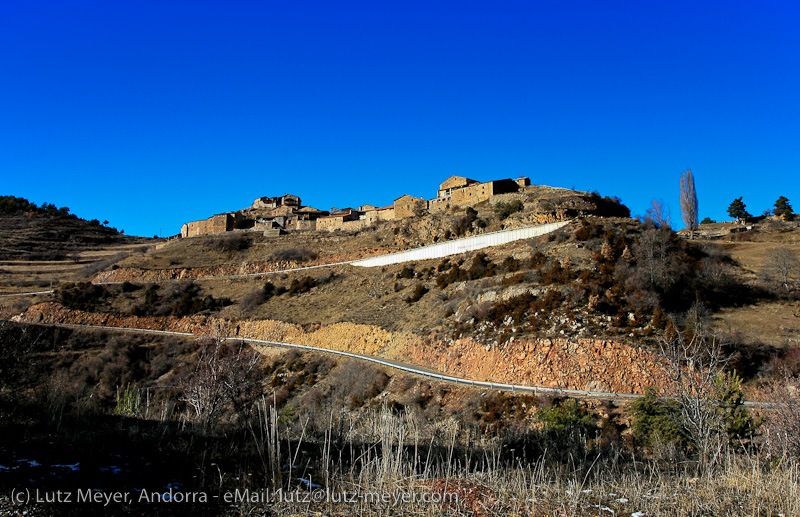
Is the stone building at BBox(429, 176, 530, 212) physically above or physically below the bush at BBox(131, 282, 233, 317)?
above

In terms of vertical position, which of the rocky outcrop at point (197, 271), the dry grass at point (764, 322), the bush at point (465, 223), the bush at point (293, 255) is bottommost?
the dry grass at point (764, 322)

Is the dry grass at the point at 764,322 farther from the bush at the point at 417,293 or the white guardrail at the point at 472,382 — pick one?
the bush at the point at 417,293

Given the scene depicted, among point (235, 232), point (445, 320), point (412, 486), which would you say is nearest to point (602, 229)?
point (445, 320)

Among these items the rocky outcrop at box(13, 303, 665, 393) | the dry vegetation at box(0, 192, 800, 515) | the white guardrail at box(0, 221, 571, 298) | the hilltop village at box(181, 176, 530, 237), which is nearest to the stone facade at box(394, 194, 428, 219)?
the hilltop village at box(181, 176, 530, 237)

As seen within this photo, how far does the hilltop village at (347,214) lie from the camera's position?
193 ft

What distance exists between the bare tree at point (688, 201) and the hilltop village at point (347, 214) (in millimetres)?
28280

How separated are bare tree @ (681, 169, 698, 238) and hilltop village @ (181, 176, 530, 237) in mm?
28280

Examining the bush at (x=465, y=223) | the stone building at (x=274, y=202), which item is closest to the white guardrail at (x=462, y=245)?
the bush at (x=465, y=223)

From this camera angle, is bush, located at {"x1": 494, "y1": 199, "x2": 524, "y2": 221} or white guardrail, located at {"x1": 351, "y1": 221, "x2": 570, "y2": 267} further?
bush, located at {"x1": 494, "y1": 199, "x2": 524, "y2": 221}

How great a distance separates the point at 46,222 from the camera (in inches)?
3775

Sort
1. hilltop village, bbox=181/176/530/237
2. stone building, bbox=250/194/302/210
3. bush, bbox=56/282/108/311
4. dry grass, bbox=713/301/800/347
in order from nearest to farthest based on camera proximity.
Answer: dry grass, bbox=713/301/800/347 → bush, bbox=56/282/108/311 → hilltop village, bbox=181/176/530/237 → stone building, bbox=250/194/302/210

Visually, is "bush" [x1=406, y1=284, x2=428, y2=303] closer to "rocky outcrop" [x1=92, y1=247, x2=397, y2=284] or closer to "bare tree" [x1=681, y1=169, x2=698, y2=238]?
"rocky outcrop" [x1=92, y1=247, x2=397, y2=284]

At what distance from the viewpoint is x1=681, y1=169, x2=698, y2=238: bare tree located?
228 feet

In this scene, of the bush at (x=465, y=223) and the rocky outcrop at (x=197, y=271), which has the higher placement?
the bush at (x=465, y=223)
